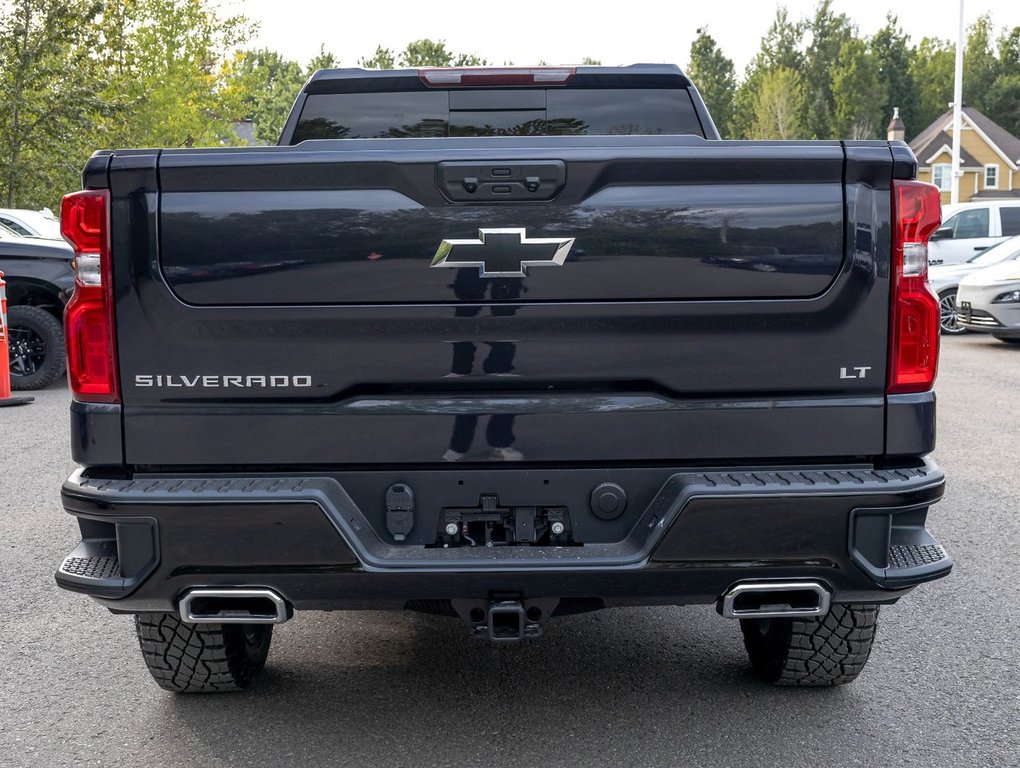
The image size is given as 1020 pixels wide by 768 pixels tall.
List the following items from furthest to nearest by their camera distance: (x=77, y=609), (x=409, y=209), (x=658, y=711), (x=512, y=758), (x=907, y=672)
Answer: (x=77, y=609)
(x=907, y=672)
(x=658, y=711)
(x=512, y=758)
(x=409, y=209)

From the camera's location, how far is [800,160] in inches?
127

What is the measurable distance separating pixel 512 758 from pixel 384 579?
2.48 feet

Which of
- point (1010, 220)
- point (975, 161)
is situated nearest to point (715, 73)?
point (975, 161)

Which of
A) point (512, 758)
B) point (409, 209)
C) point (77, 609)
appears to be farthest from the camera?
point (77, 609)

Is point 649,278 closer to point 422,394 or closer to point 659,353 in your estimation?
point 659,353

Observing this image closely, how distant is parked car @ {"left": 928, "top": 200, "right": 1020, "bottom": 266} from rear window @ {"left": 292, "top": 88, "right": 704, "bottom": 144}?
53.6 feet

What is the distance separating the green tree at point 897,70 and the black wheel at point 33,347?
331 feet

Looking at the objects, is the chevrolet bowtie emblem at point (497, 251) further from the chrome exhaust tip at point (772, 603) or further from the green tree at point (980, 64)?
the green tree at point (980, 64)

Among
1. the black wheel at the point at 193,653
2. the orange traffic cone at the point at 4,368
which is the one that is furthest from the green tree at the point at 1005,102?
the black wheel at the point at 193,653

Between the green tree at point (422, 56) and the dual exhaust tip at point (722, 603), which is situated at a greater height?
the green tree at point (422, 56)

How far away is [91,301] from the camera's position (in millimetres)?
3289

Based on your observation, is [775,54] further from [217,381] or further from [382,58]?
[217,381]

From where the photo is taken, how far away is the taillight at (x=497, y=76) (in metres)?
4.68

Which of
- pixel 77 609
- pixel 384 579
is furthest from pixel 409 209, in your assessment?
pixel 77 609
